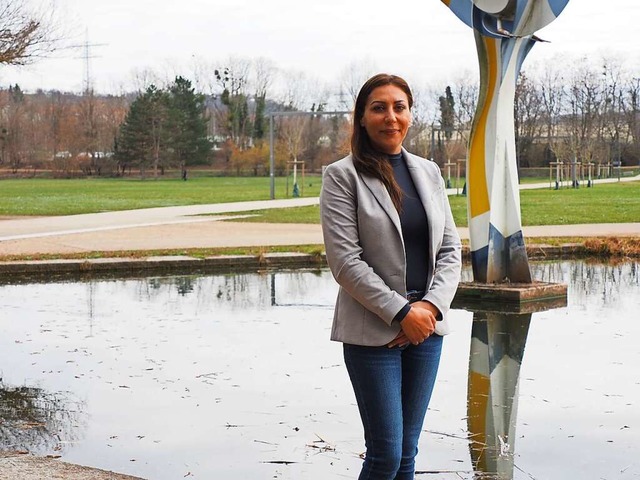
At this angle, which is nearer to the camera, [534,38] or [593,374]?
[593,374]

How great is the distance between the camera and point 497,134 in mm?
11375

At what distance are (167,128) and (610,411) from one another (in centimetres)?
8506

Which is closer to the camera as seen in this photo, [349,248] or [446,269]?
[349,248]

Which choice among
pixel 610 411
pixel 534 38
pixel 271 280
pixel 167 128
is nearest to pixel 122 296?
pixel 271 280

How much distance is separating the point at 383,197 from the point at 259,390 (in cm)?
357

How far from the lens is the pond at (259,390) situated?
576cm

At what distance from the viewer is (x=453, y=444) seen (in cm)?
602

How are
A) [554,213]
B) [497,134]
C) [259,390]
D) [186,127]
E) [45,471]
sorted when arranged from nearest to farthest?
[45,471]
[259,390]
[497,134]
[554,213]
[186,127]

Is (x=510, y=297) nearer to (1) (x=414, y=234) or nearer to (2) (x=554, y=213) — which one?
(1) (x=414, y=234)

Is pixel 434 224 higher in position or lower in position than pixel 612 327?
higher

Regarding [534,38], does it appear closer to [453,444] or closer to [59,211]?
[453,444]

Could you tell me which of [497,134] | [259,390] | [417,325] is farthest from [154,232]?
[417,325]

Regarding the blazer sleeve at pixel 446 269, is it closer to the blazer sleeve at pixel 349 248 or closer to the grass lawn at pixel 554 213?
the blazer sleeve at pixel 349 248

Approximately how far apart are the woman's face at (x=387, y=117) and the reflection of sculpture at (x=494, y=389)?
1.99 m
